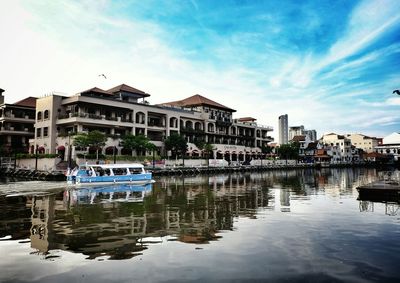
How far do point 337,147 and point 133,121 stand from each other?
102 metres

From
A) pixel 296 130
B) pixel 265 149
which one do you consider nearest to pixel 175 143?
pixel 265 149

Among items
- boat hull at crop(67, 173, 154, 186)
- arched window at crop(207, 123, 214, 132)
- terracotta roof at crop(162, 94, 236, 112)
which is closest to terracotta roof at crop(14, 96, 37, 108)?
terracotta roof at crop(162, 94, 236, 112)

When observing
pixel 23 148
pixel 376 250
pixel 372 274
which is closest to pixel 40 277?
pixel 372 274

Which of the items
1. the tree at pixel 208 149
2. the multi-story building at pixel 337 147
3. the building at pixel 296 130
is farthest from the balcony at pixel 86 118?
the building at pixel 296 130

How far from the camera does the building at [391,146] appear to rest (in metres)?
149

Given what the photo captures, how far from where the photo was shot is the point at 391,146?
495 feet

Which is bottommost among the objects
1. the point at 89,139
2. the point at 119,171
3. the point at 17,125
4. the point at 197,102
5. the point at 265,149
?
the point at 119,171

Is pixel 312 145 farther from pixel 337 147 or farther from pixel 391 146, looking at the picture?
pixel 391 146

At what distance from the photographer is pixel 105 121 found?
6034cm

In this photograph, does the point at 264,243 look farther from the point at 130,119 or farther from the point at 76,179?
the point at 130,119

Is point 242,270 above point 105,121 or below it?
below

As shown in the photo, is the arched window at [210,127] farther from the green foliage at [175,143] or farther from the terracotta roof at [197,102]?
the green foliage at [175,143]

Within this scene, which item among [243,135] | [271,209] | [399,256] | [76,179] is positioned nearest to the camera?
[399,256]

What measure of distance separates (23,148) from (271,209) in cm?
6279
